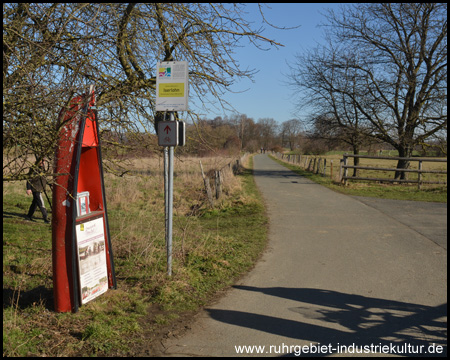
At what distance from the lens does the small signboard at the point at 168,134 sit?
18.3 feet

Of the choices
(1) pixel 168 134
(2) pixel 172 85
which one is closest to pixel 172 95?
(2) pixel 172 85

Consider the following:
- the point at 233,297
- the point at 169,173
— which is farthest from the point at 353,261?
the point at 169,173

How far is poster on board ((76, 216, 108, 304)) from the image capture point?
4.64 m

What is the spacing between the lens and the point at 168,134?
5609 mm

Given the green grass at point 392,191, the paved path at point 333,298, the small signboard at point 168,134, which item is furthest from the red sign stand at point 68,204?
the green grass at point 392,191

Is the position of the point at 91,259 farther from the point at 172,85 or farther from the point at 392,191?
the point at 392,191

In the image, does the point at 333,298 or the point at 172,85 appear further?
the point at 172,85

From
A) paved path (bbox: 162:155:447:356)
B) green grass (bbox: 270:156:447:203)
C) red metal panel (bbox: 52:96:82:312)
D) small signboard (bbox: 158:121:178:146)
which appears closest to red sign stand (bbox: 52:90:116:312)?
red metal panel (bbox: 52:96:82:312)

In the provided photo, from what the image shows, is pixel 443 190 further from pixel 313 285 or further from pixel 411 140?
pixel 313 285

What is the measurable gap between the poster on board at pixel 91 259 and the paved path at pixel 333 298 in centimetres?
131

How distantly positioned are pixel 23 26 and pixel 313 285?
5700mm

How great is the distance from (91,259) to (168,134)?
6.42 ft

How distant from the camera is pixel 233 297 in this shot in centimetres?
533

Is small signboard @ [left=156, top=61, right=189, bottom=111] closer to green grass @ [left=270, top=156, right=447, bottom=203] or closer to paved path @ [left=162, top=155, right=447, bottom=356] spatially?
paved path @ [left=162, top=155, right=447, bottom=356]
